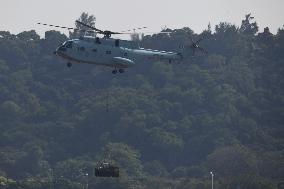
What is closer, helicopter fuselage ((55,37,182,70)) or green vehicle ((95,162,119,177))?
green vehicle ((95,162,119,177))

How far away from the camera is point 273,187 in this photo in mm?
174500

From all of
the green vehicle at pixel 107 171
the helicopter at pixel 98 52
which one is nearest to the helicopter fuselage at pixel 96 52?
the helicopter at pixel 98 52

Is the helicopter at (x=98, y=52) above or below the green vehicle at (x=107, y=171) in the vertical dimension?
above

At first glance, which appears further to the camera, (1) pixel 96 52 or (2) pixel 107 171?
(1) pixel 96 52

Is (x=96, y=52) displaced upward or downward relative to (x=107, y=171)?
upward

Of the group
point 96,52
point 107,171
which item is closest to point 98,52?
point 96,52

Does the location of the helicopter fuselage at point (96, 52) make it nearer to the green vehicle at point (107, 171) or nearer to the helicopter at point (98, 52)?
the helicopter at point (98, 52)

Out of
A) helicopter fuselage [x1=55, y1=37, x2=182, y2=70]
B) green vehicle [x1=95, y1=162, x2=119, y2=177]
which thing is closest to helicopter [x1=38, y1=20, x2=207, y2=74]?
helicopter fuselage [x1=55, y1=37, x2=182, y2=70]

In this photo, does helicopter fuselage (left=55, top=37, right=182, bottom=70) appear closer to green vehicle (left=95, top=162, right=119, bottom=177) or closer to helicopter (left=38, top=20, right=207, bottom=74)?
helicopter (left=38, top=20, right=207, bottom=74)

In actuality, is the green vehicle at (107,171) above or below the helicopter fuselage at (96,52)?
below

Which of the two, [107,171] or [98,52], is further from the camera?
[98,52]

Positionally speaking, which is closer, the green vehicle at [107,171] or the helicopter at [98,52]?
the green vehicle at [107,171]

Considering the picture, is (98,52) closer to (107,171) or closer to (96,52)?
(96,52)

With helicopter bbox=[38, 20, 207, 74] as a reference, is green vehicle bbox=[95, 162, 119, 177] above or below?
below
